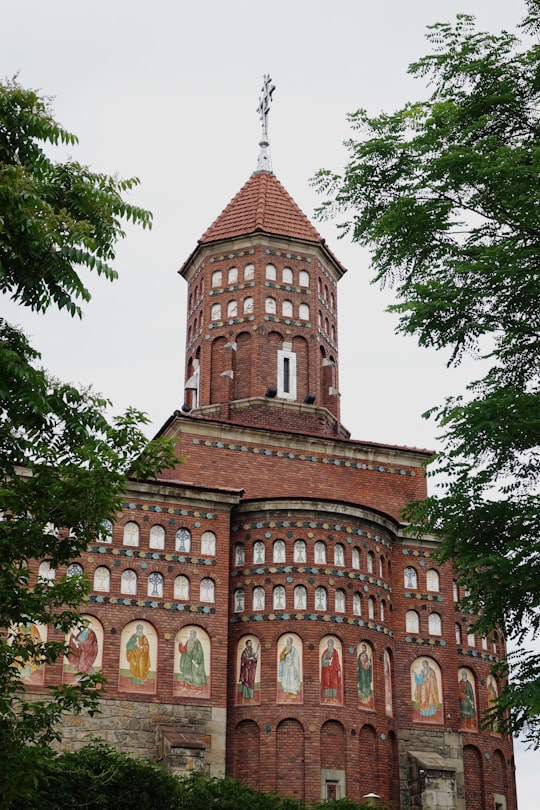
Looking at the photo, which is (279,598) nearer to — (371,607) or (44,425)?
(371,607)

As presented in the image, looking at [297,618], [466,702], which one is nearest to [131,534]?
[297,618]

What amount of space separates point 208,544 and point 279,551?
1.81m

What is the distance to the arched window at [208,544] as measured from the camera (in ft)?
89.0

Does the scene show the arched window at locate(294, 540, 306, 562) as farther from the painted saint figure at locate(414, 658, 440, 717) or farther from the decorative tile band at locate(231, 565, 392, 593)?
the painted saint figure at locate(414, 658, 440, 717)

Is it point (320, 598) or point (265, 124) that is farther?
point (265, 124)

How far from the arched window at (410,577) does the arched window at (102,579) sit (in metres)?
8.42

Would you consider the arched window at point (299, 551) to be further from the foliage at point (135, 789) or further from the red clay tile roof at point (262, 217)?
the red clay tile roof at point (262, 217)

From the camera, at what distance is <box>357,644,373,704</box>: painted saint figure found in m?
26.5

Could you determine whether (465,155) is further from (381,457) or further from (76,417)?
(381,457)

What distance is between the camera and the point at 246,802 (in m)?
20.9

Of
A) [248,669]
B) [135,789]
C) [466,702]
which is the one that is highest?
[248,669]

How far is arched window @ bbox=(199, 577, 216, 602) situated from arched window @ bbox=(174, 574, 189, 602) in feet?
1.24

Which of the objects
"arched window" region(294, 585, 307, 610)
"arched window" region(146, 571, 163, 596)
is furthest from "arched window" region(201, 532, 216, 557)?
"arched window" region(294, 585, 307, 610)

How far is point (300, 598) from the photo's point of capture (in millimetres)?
26672
